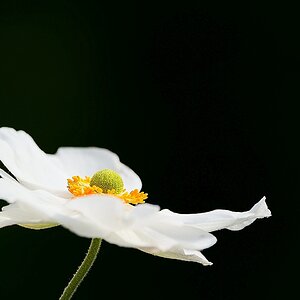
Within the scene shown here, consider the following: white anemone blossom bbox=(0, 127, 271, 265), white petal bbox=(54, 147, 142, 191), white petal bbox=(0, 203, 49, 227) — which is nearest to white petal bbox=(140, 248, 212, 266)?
white anemone blossom bbox=(0, 127, 271, 265)

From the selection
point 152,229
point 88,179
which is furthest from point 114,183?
point 152,229

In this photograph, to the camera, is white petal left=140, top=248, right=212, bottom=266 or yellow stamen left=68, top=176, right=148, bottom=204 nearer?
white petal left=140, top=248, right=212, bottom=266

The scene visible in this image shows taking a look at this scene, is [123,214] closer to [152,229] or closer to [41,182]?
[152,229]

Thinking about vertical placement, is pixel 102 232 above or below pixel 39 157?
below

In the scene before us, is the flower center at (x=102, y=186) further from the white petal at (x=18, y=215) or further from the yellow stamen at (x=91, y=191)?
the white petal at (x=18, y=215)

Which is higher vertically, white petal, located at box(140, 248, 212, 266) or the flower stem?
white petal, located at box(140, 248, 212, 266)

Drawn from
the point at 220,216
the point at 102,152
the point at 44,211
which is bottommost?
the point at 44,211

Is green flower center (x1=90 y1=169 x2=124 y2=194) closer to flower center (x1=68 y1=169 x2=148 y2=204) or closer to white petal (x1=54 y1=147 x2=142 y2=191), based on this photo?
flower center (x1=68 y1=169 x2=148 y2=204)
